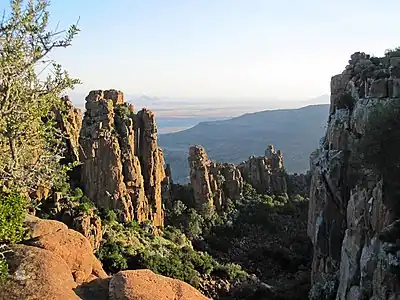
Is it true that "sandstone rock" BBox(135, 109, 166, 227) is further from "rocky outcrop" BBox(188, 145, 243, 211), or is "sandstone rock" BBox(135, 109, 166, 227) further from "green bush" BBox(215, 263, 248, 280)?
"green bush" BBox(215, 263, 248, 280)

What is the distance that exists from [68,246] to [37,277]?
249 cm

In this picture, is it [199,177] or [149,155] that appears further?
[199,177]

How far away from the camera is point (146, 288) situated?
1347cm

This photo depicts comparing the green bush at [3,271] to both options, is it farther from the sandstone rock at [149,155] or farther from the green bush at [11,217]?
the sandstone rock at [149,155]

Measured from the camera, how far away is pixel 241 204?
5941 cm

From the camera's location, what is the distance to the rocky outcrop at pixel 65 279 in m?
12.8

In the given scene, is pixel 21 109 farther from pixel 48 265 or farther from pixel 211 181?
pixel 211 181

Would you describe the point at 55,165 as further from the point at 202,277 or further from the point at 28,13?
the point at 202,277

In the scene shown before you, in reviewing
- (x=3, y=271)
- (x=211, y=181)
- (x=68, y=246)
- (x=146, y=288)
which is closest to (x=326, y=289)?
(x=146, y=288)

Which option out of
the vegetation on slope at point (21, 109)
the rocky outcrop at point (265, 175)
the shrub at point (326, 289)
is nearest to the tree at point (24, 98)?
the vegetation on slope at point (21, 109)

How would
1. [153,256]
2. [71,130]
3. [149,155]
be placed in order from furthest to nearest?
[149,155]
[71,130]
[153,256]

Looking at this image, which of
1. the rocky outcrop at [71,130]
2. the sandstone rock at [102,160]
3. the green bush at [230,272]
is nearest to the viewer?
the green bush at [230,272]

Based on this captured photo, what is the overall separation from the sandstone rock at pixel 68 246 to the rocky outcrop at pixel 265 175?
4978 centimetres

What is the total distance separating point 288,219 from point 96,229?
29.9 metres
